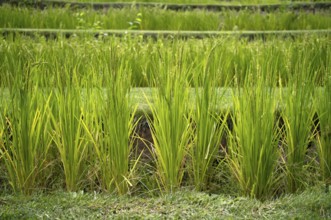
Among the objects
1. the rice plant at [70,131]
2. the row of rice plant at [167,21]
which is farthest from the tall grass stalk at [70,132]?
the row of rice plant at [167,21]

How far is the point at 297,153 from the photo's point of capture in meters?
3.51

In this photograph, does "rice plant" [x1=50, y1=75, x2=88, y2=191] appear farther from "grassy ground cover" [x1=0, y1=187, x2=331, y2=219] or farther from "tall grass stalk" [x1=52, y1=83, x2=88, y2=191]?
"grassy ground cover" [x1=0, y1=187, x2=331, y2=219]

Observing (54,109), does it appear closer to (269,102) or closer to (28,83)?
(28,83)

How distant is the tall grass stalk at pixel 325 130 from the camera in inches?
138

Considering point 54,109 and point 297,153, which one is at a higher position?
point 54,109

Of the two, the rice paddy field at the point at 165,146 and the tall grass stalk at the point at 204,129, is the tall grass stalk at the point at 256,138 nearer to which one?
the rice paddy field at the point at 165,146

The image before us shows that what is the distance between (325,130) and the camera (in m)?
3.52

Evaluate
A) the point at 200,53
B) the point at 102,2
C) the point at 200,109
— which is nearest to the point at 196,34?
the point at 200,53

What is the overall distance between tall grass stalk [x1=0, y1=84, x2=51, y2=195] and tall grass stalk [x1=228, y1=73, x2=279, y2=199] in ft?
3.47

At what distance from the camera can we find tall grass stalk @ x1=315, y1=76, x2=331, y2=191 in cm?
350

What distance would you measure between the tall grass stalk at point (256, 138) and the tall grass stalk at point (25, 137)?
1058 millimetres

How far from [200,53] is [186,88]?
5.22 ft

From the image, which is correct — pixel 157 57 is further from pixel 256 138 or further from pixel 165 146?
pixel 256 138

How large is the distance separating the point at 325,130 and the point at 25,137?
1.67 meters
